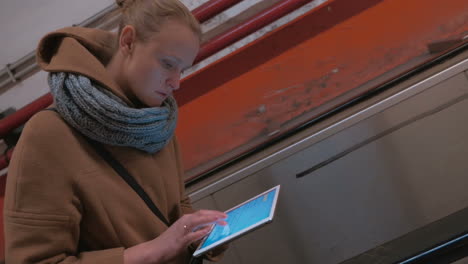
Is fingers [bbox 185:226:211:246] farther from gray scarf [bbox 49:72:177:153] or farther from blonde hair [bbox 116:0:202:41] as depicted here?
blonde hair [bbox 116:0:202:41]

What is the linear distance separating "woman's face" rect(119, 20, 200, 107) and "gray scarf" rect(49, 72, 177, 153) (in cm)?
6

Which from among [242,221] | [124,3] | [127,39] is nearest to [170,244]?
[242,221]

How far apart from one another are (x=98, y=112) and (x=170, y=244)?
1.03 feet

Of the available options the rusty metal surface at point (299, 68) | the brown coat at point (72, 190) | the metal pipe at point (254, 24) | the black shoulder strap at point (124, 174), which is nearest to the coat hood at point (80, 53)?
the brown coat at point (72, 190)

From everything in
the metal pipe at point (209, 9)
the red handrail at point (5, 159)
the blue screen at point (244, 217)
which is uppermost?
the metal pipe at point (209, 9)

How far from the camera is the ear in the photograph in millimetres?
1076

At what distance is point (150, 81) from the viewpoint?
3.50 ft

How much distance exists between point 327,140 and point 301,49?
81 cm

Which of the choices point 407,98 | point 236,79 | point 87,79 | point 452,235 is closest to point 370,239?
point 452,235

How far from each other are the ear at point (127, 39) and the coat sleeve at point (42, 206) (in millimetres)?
270

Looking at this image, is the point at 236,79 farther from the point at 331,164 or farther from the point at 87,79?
the point at 87,79

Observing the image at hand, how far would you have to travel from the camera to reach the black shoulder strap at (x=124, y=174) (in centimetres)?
101

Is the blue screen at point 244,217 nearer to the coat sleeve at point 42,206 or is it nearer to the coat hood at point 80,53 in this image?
the coat sleeve at point 42,206

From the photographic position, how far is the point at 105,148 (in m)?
1.03
